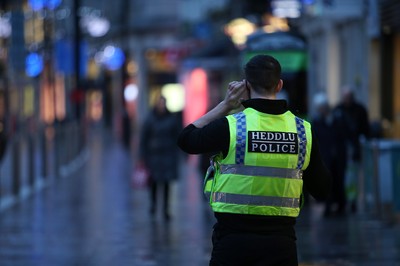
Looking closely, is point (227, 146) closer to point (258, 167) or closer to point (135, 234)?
point (258, 167)

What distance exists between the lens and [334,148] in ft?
51.2

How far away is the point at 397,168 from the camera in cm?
1438

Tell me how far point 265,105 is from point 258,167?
31 centimetres

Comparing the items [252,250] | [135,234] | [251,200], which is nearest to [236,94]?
[251,200]

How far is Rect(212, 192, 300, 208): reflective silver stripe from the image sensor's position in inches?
216

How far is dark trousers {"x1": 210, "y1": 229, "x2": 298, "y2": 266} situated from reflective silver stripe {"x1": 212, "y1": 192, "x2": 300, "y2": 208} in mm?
153

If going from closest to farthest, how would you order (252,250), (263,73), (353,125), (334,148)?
(252,250) < (263,73) < (334,148) < (353,125)

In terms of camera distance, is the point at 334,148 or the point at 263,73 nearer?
the point at 263,73

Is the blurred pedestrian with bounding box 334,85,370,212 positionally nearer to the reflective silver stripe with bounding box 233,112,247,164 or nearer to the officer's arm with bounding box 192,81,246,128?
the officer's arm with bounding box 192,81,246,128

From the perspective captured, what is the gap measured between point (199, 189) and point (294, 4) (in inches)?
200

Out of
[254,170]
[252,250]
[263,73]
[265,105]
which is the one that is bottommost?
[252,250]

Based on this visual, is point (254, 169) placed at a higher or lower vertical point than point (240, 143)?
lower

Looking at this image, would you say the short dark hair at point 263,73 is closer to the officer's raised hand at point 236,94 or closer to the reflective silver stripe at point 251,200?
the officer's raised hand at point 236,94

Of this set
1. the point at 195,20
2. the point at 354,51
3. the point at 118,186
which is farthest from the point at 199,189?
the point at 195,20
